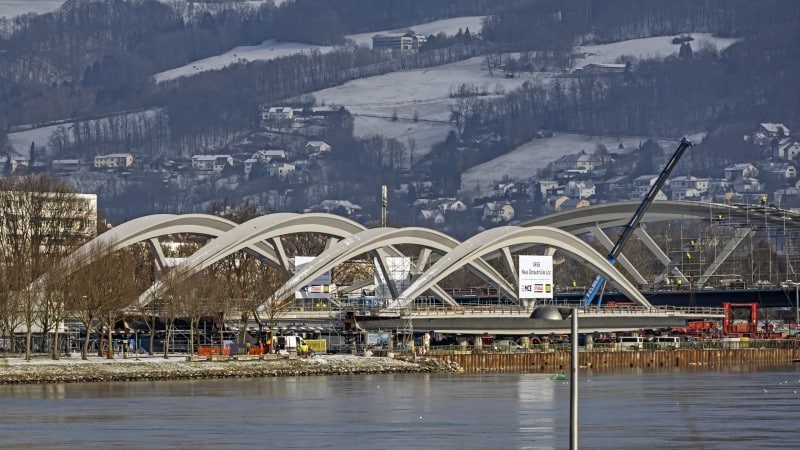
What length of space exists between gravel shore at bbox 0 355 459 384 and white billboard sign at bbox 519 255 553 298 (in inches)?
926

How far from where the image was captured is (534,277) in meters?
125

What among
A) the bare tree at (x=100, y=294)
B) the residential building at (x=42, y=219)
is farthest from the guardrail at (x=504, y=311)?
the bare tree at (x=100, y=294)

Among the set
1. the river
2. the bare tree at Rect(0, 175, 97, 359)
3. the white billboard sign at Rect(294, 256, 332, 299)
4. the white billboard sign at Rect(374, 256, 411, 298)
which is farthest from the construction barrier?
the white billboard sign at Rect(374, 256, 411, 298)

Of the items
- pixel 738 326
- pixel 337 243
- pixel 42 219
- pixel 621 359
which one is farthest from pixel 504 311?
pixel 738 326

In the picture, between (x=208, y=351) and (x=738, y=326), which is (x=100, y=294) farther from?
(x=738, y=326)

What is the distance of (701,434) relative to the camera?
57.1 meters

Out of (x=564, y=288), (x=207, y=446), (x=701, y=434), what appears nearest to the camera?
(x=207, y=446)

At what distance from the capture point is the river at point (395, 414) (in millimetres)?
54625

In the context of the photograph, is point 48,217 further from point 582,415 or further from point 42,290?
point 582,415

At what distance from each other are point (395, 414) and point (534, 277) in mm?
61552

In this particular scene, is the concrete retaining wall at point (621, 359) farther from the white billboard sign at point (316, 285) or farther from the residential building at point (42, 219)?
the residential building at point (42, 219)

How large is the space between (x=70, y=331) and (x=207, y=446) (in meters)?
57.8

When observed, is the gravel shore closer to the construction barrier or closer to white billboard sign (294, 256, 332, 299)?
the construction barrier

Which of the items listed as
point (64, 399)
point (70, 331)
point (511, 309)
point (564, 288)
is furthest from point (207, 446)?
point (564, 288)
